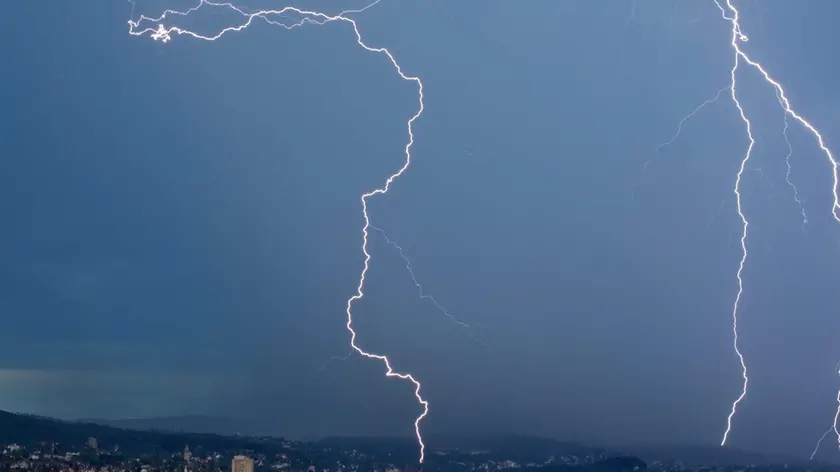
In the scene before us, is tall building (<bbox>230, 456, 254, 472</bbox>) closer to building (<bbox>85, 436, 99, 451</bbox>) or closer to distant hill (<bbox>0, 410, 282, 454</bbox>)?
building (<bbox>85, 436, 99, 451</bbox>)

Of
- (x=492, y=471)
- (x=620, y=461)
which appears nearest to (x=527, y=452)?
(x=620, y=461)

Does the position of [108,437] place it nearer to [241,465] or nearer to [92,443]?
[92,443]

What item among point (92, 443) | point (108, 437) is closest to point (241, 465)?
point (92, 443)

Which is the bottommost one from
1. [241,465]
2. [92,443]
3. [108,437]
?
[241,465]

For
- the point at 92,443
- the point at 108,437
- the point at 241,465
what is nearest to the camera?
the point at 241,465

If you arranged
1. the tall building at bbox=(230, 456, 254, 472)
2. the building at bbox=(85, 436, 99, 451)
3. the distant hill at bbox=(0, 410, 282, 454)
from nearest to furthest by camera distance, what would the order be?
the tall building at bbox=(230, 456, 254, 472) → the distant hill at bbox=(0, 410, 282, 454) → the building at bbox=(85, 436, 99, 451)

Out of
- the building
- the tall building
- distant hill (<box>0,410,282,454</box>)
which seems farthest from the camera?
the building

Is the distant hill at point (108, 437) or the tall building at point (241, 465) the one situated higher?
the distant hill at point (108, 437)

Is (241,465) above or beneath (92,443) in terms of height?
beneath

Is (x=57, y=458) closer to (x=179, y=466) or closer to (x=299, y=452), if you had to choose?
(x=179, y=466)

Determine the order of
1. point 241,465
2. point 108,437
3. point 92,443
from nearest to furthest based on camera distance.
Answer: point 241,465 → point 92,443 → point 108,437

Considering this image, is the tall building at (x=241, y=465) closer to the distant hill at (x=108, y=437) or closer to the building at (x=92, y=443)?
the building at (x=92, y=443)
